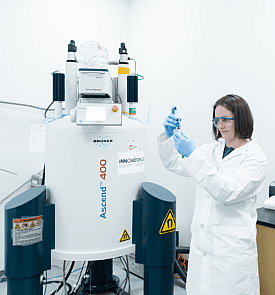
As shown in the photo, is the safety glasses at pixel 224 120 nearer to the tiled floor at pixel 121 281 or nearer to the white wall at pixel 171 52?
the white wall at pixel 171 52

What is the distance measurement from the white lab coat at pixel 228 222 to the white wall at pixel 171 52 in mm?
749

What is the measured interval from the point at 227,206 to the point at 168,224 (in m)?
0.28

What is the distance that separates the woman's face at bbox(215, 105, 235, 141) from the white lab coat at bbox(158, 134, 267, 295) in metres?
0.08

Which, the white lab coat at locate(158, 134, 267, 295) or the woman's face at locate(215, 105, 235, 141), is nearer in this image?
the white lab coat at locate(158, 134, 267, 295)

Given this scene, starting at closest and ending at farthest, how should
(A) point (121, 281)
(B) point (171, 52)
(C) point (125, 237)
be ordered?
(C) point (125, 237)
(A) point (121, 281)
(B) point (171, 52)

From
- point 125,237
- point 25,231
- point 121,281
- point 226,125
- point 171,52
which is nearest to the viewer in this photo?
point 25,231

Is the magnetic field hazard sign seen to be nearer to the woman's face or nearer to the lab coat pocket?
the lab coat pocket

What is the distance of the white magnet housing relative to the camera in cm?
111

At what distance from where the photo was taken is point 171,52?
2.50 metres

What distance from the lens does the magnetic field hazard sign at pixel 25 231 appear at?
1.05 m

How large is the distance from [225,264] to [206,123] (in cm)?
127

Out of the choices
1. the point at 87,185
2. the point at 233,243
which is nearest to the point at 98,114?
the point at 87,185

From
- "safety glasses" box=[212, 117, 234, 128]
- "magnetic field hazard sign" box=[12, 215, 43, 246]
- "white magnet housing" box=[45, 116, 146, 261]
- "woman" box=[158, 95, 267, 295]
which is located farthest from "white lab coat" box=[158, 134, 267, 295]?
"magnetic field hazard sign" box=[12, 215, 43, 246]

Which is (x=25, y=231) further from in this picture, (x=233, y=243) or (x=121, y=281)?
(x=121, y=281)
